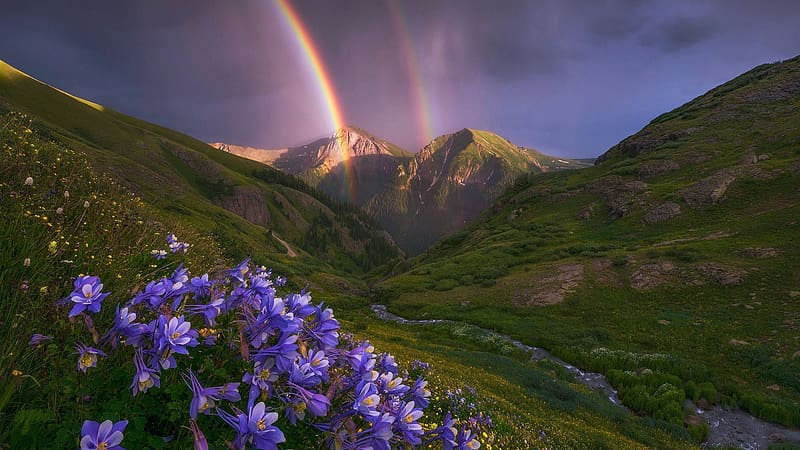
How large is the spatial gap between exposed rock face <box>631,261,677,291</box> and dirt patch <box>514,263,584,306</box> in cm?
503

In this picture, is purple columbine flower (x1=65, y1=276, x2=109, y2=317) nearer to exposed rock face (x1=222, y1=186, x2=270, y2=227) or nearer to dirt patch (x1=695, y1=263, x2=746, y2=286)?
dirt patch (x1=695, y1=263, x2=746, y2=286)

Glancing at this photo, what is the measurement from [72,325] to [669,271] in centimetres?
4163

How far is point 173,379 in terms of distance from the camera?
7.47 feet

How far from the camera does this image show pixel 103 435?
162 cm

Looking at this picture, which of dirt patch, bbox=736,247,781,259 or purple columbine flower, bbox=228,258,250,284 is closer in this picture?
purple columbine flower, bbox=228,258,250,284

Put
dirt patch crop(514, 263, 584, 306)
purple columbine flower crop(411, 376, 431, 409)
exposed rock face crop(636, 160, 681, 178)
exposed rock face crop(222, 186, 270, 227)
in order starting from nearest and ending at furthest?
purple columbine flower crop(411, 376, 431, 409)
dirt patch crop(514, 263, 584, 306)
exposed rock face crop(636, 160, 681, 178)
exposed rock face crop(222, 186, 270, 227)

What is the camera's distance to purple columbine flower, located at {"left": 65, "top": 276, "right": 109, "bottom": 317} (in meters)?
1.93

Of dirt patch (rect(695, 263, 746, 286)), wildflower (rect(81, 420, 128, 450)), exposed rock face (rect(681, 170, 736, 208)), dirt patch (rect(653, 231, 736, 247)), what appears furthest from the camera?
exposed rock face (rect(681, 170, 736, 208))

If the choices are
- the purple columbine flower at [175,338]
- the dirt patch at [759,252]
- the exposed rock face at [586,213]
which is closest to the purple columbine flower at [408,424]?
the purple columbine flower at [175,338]

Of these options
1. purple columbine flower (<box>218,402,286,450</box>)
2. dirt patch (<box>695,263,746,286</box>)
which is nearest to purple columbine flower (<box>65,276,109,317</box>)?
purple columbine flower (<box>218,402,286,450</box>)

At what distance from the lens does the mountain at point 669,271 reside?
2022 centimetres

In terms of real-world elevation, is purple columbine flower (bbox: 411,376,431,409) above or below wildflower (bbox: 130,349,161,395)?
below

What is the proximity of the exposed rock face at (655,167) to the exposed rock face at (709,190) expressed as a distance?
11.6 meters

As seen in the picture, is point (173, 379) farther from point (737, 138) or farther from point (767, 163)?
point (737, 138)
